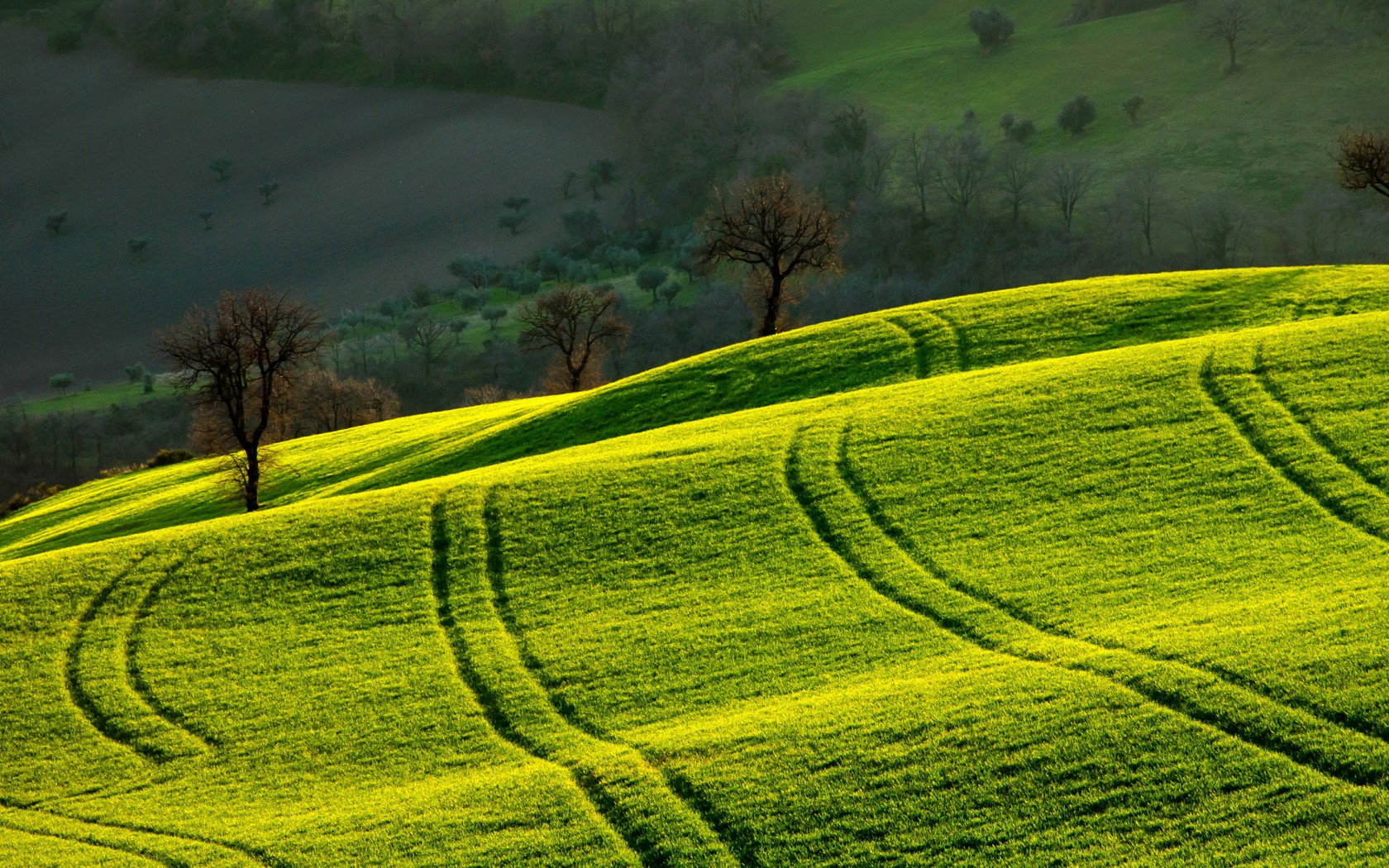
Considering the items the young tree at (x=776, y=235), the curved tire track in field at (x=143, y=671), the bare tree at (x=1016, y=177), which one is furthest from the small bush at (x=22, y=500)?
the bare tree at (x=1016, y=177)

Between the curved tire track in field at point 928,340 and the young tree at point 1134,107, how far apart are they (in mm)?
95206

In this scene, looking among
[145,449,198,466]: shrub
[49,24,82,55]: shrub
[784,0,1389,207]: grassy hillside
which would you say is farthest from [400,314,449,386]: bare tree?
[49,24,82,55]: shrub

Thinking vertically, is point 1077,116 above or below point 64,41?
below

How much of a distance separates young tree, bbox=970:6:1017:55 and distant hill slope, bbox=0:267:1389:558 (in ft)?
367

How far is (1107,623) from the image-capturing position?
2497 centimetres

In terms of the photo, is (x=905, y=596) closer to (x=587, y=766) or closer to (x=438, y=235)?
(x=587, y=766)

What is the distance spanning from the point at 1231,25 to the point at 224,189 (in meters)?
140

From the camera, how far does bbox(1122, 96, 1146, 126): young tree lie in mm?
134375

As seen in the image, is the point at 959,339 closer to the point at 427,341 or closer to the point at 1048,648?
the point at 1048,648

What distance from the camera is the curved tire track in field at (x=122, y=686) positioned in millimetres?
25688

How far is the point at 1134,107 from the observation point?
13438cm

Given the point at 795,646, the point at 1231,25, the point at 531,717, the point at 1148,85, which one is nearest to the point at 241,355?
the point at 531,717

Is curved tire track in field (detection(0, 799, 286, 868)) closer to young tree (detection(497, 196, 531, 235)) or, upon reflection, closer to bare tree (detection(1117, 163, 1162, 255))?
bare tree (detection(1117, 163, 1162, 255))

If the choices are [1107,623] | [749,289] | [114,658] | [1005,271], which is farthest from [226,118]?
[1107,623]
